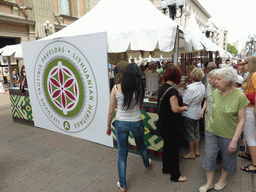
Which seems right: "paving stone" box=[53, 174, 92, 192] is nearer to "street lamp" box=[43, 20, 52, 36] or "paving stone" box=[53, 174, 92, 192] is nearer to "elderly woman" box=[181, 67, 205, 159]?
"elderly woman" box=[181, 67, 205, 159]

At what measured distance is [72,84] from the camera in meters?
4.02

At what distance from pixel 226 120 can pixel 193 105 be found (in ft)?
3.48

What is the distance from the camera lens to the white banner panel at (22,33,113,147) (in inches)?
143

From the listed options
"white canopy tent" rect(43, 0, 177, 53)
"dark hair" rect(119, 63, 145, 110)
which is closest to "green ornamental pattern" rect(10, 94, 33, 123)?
"white canopy tent" rect(43, 0, 177, 53)

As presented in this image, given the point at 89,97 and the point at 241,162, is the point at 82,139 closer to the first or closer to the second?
the point at 89,97

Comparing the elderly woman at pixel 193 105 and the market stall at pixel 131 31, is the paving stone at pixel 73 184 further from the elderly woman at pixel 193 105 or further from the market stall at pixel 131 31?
the elderly woman at pixel 193 105

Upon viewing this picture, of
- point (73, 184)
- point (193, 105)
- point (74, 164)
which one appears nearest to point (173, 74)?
point (193, 105)

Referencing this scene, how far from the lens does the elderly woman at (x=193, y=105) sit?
3129 millimetres

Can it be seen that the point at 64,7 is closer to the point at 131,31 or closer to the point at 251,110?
the point at 131,31

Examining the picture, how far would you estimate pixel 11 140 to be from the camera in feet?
14.9

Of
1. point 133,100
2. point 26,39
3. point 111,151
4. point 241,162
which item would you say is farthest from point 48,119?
point 26,39

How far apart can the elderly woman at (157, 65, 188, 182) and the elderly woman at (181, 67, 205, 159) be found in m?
0.66

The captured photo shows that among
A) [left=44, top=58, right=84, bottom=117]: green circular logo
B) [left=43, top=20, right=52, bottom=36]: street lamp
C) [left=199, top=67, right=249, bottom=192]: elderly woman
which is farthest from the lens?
[left=43, top=20, right=52, bottom=36]: street lamp

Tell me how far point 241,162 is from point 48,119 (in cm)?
442
